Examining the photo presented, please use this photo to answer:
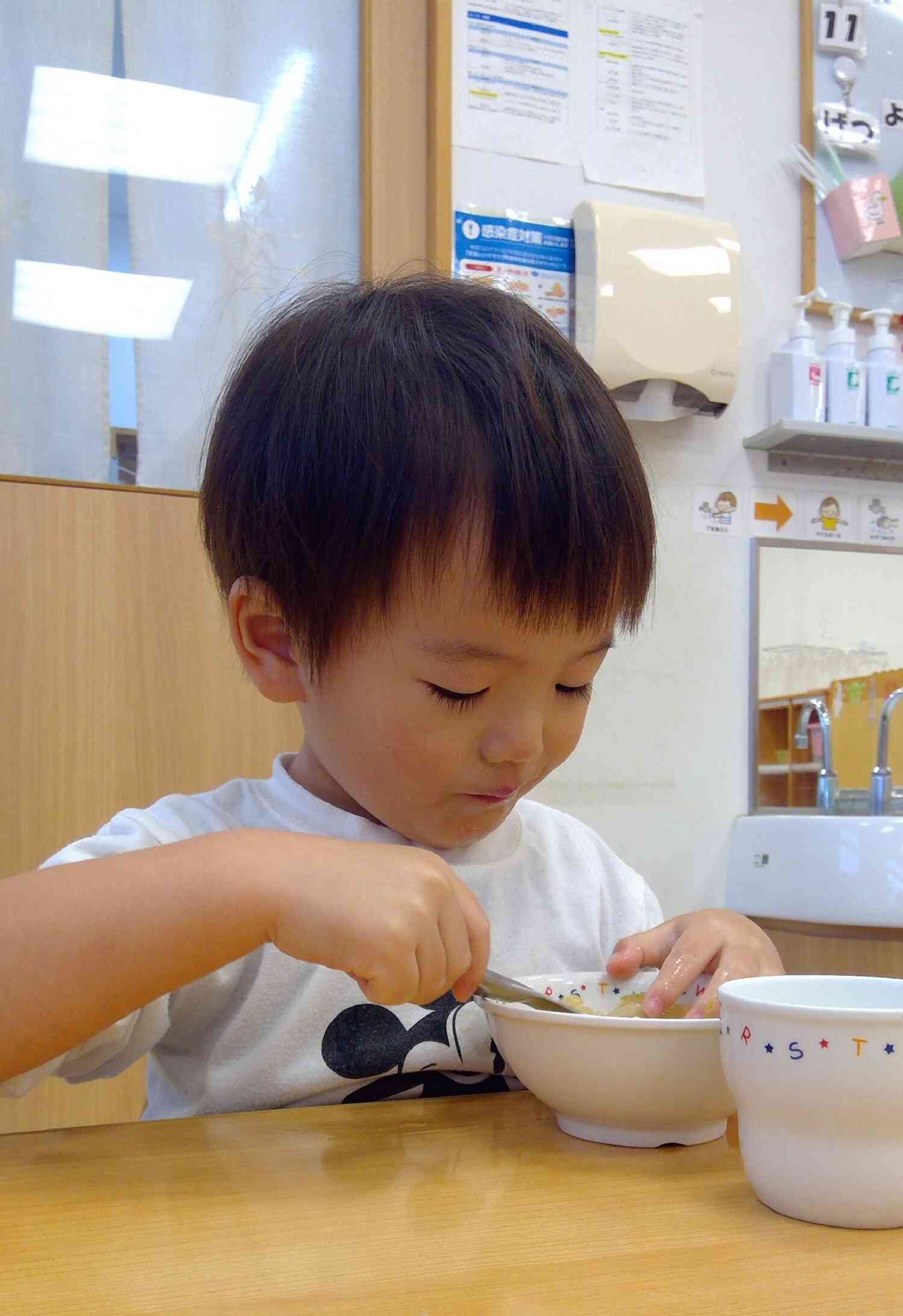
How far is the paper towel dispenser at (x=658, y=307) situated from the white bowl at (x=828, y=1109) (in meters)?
1.42

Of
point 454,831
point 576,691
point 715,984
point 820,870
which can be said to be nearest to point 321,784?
point 454,831

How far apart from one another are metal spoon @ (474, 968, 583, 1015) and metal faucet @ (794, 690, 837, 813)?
1323mm

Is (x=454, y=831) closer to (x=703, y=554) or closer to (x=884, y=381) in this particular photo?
(x=703, y=554)

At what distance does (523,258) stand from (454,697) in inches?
51.7

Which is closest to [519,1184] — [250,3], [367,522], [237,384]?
[367,522]

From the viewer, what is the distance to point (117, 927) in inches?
22.7

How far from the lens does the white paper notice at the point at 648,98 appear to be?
6.29ft

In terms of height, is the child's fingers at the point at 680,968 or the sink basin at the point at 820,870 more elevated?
the child's fingers at the point at 680,968

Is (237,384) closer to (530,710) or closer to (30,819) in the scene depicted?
(530,710)

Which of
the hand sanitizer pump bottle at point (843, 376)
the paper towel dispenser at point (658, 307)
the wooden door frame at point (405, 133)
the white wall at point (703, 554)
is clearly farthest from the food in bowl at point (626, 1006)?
the hand sanitizer pump bottle at point (843, 376)

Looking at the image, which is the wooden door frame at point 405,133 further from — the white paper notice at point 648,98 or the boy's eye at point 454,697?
the boy's eye at point 454,697

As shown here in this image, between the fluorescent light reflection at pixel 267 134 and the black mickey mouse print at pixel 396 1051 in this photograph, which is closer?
the black mickey mouse print at pixel 396 1051

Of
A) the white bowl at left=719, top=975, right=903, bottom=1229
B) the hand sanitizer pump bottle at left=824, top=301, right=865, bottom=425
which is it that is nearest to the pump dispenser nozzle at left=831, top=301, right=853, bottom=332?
the hand sanitizer pump bottle at left=824, top=301, right=865, bottom=425

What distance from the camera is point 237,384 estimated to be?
2.65 feet
